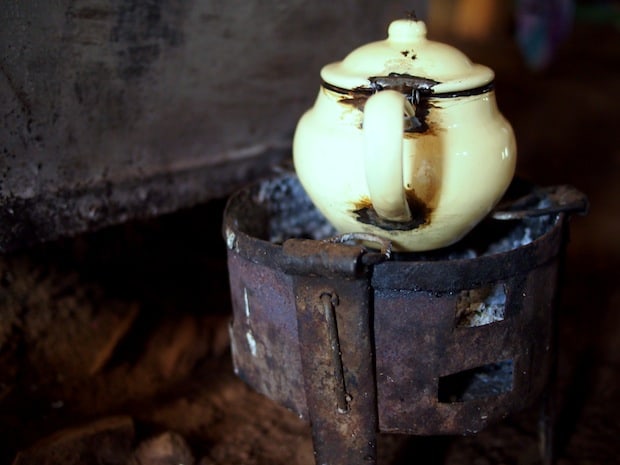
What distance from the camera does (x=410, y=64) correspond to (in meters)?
1.05

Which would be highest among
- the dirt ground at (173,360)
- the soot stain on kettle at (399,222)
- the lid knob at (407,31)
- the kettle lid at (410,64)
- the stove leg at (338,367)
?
the lid knob at (407,31)

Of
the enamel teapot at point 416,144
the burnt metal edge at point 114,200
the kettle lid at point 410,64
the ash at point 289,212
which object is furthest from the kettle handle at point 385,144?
the burnt metal edge at point 114,200

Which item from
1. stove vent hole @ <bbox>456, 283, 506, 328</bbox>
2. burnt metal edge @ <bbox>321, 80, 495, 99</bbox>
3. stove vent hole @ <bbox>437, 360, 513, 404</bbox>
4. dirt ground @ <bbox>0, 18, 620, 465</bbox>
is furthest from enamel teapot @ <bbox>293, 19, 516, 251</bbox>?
dirt ground @ <bbox>0, 18, 620, 465</bbox>

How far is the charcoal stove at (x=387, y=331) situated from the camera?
1.01m

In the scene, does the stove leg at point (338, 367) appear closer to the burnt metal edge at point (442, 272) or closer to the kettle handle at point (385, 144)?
the burnt metal edge at point (442, 272)

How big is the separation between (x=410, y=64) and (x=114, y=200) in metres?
0.77

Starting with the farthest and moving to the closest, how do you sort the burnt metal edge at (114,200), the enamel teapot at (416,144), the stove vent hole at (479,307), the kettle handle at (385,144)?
the burnt metal edge at (114,200) → the stove vent hole at (479,307) → the enamel teapot at (416,144) → the kettle handle at (385,144)

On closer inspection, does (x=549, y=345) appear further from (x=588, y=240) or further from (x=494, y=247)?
(x=588, y=240)

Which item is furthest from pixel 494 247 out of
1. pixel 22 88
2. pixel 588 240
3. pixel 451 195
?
pixel 588 240

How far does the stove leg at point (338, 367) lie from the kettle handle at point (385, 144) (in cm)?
14

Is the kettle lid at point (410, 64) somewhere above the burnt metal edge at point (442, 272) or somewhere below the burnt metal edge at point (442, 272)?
above

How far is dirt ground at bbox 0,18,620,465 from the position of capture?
1522 millimetres

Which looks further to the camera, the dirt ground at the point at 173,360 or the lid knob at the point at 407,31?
the dirt ground at the point at 173,360

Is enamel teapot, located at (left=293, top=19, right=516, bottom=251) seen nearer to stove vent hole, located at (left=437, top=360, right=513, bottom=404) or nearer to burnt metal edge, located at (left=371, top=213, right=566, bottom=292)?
burnt metal edge, located at (left=371, top=213, right=566, bottom=292)
